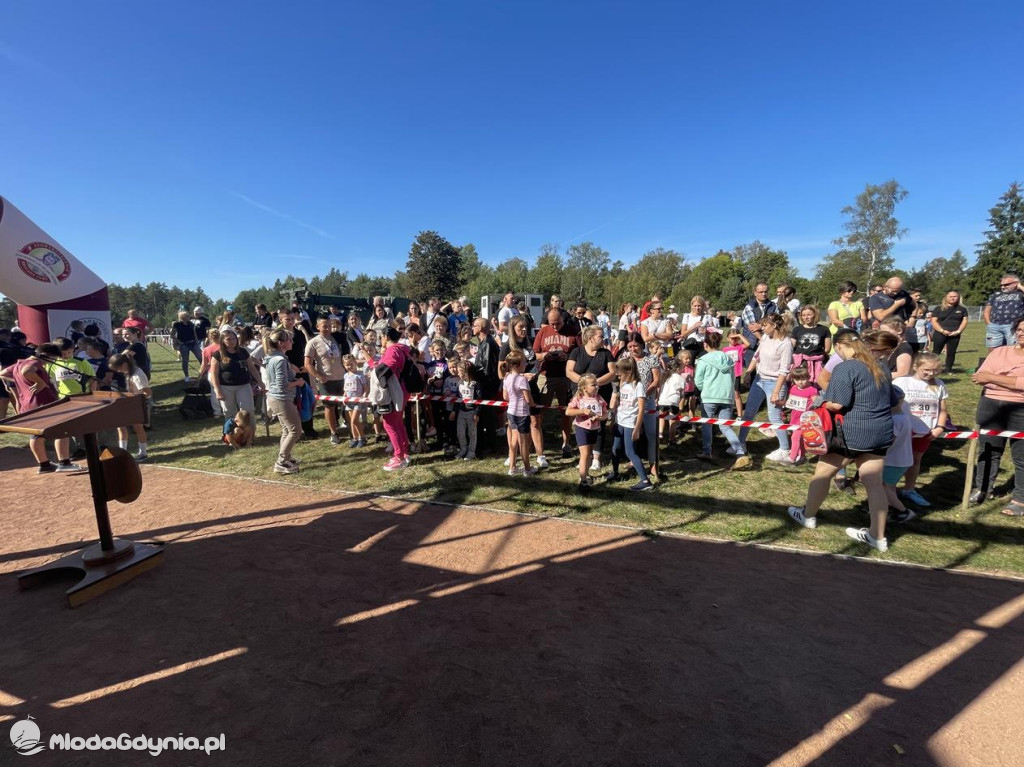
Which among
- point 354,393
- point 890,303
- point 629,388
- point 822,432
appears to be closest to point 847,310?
point 890,303

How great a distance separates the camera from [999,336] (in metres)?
8.98

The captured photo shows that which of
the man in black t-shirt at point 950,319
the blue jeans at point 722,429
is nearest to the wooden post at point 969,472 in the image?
the blue jeans at point 722,429

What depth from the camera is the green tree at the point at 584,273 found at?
71.1m

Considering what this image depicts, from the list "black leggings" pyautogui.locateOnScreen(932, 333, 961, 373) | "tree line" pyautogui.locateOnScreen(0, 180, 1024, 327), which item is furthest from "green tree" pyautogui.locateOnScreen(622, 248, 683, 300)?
"black leggings" pyautogui.locateOnScreen(932, 333, 961, 373)

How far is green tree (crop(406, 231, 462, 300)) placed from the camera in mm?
60375

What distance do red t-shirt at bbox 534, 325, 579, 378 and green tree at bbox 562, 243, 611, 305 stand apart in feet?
204

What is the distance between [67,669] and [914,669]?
18.5ft

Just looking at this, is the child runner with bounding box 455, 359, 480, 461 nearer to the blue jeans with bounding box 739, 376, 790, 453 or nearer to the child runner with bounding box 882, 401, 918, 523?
the blue jeans with bounding box 739, 376, 790, 453

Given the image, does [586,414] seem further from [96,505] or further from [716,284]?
[716,284]

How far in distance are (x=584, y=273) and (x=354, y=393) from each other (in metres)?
69.9

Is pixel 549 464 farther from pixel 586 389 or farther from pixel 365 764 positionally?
pixel 365 764

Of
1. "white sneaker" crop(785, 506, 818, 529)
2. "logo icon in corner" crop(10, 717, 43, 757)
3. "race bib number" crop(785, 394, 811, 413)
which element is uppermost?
"race bib number" crop(785, 394, 811, 413)

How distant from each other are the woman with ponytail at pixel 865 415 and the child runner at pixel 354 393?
688cm

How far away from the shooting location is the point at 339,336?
10055 millimetres
